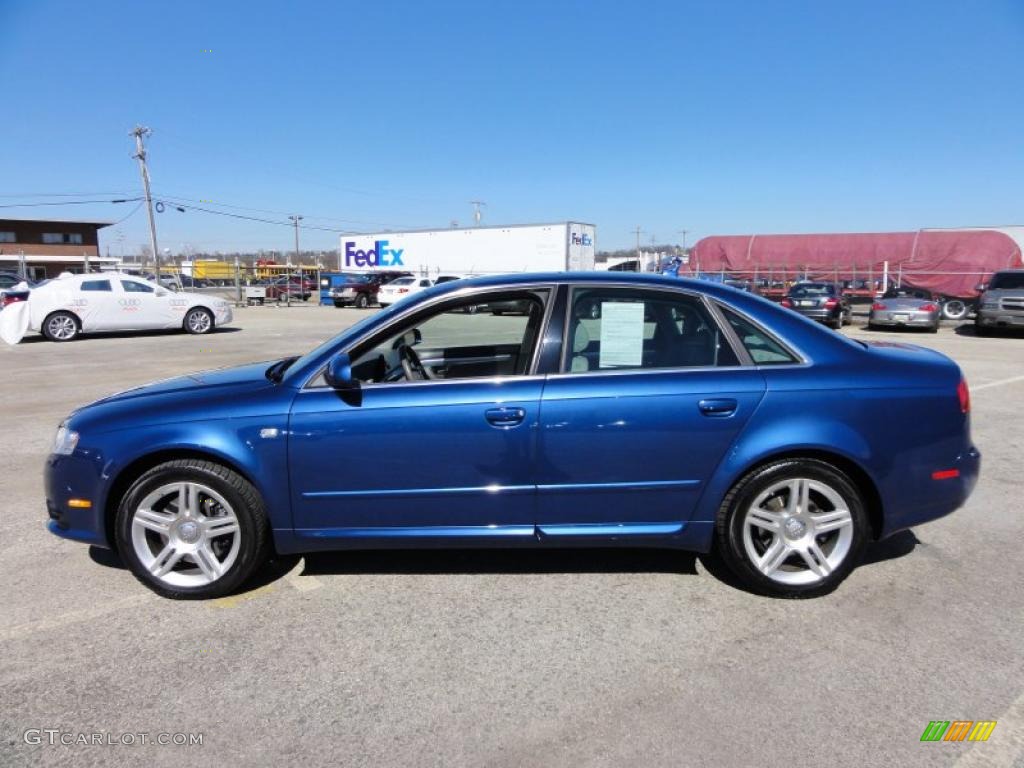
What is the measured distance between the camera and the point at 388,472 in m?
3.16

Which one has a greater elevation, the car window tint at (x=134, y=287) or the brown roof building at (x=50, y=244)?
the brown roof building at (x=50, y=244)

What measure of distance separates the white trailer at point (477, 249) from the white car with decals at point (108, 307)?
1388cm

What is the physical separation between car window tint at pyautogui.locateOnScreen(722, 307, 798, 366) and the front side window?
0.97 m

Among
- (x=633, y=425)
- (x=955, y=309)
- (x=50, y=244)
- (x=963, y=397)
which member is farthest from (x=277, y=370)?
(x=50, y=244)

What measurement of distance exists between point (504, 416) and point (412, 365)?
92cm

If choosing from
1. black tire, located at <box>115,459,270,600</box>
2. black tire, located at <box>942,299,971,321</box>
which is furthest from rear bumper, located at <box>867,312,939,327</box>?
black tire, located at <box>115,459,270,600</box>

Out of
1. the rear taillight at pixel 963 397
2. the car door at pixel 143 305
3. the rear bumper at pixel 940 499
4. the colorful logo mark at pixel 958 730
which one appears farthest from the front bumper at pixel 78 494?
the car door at pixel 143 305

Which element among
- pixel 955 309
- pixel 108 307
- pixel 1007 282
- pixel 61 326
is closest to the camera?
pixel 61 326

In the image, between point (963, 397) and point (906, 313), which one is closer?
point (963, 397)

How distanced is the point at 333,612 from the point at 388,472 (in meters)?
0.72

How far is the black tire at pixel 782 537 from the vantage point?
3223mm

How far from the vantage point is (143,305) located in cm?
1634

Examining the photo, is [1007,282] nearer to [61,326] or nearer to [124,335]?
[124,335]

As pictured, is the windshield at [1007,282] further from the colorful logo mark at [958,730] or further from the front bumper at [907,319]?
the colorful logo mark at [958,730]
